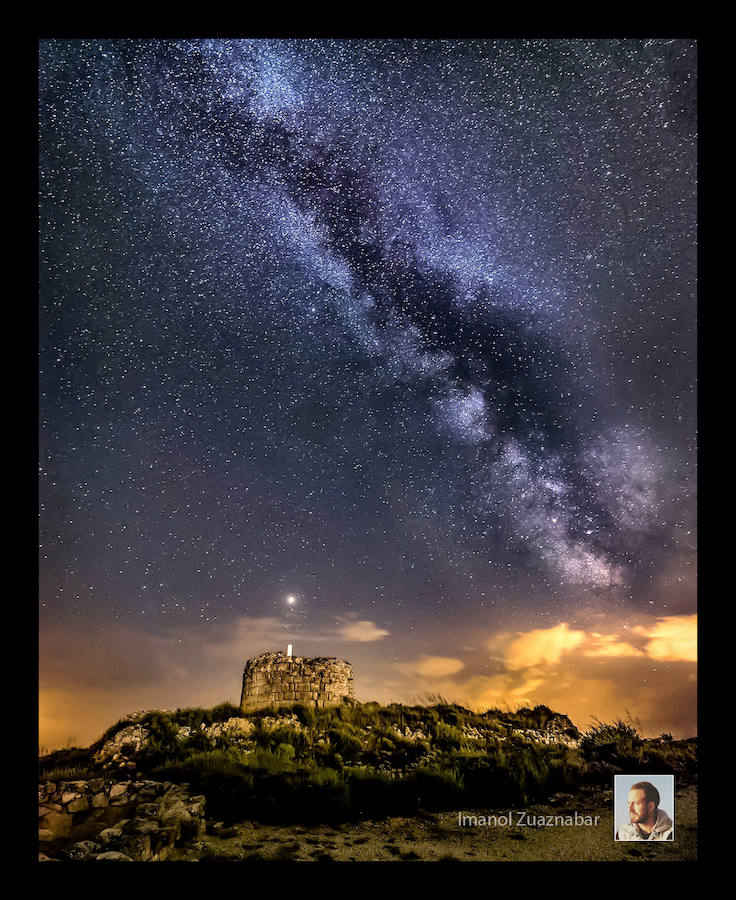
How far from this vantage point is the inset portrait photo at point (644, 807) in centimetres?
706

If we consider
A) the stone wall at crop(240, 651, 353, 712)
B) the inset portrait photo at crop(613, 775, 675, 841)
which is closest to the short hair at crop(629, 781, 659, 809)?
the inset portrait photo at crop(613, 775, 675, 841)

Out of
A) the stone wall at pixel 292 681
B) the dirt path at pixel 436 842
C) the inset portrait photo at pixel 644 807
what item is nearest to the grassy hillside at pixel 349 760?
the dirt path at pixel 436 842

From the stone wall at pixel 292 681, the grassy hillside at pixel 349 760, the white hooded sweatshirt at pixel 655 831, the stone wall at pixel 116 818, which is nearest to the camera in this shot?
the stone wall at pixel 116 818

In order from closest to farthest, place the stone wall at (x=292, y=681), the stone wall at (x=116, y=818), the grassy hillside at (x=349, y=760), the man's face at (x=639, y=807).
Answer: the stone wall at (x=116, y=818)
the man's face at (x=639, y=807)
the grassy hillside at (x=349, y=760)
the stone wall at (x=292, y=681)

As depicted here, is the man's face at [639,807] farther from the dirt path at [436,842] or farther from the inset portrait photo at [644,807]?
the dirt path at [436,842]

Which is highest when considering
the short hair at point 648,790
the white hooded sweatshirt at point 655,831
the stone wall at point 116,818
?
the short hair at point 648,790

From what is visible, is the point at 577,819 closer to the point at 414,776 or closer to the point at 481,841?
the point at 481,841

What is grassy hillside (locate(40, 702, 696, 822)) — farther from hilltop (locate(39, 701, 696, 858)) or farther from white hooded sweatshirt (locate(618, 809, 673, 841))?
white hooded sweatshirt (locate(618, 809, 673, 841))

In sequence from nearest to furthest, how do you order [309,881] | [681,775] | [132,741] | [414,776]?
[309,881], [414,776], [681,775], [132,741]

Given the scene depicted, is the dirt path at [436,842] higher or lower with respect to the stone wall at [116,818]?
lower

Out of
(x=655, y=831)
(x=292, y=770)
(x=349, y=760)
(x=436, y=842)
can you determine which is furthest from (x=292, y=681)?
(x=655, y=831)

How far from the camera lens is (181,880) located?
20.7 ft
